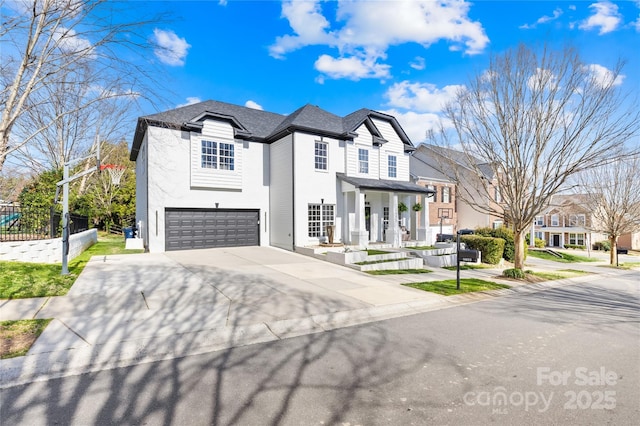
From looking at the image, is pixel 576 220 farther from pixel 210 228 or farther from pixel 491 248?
pixel 210 228

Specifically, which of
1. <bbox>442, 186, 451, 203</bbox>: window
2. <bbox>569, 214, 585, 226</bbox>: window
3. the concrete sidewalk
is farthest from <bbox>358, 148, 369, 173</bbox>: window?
<bbox>569, 214, 585, 226</bbox>: window

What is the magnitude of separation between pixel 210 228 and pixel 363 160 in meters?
9.97

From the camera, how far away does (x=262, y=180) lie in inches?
755

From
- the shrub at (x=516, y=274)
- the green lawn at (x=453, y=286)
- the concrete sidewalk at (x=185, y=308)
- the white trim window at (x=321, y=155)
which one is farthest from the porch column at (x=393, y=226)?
the green lawn at (x=453, y=286)

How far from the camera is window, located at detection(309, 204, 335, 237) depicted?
59.5 feet

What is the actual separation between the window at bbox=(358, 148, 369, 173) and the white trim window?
245 centimetres

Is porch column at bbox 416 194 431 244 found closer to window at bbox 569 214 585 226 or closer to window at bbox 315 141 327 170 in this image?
window at bbox 315 141 327 170

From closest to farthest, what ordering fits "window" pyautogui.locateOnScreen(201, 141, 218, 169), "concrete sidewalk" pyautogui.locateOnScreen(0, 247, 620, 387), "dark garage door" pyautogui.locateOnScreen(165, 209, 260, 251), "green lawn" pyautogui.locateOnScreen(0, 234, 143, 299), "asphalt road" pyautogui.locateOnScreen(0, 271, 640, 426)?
1. "asphalt road" pyautogui.locateOnScreen(0, 271, 640, 426)
2. "concrete sidewalk" pyautogui.locateOnScreen(0, 247, 620, 387)
3. "green lawn" pyautogui.locateOnScreen(0, 234, 143, 299)
4. "dark garage door" pyautogui.locateOnScreen(165, 209, 260, 251)
5. "window" pyautogui.locateOnScreen(201, 141, 218, 169)

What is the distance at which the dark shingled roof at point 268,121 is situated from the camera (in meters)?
16.7

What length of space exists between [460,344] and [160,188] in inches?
595

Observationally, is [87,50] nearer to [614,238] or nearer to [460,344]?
[460,344]

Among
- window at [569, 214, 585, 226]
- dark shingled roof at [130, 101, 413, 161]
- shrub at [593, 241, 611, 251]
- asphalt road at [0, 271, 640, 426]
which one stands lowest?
shrub at [593, 241, 611, 251]

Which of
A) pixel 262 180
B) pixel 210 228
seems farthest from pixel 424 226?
pixel 210 228

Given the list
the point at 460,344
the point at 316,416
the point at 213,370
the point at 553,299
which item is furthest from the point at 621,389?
the point at 553,299
